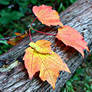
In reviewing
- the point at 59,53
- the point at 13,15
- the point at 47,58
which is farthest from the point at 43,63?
the point at 13,15

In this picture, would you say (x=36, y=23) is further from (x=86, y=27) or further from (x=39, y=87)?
(x=39, y=87)

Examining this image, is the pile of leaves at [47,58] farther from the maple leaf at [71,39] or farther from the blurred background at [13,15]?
the blurred background at [13,15]

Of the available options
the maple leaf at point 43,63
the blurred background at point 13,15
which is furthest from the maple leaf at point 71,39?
the blurred background at point 13,15

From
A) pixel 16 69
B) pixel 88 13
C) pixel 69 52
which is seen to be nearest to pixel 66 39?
pixel 69 52

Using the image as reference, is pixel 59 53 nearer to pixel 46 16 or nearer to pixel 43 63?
pixel 43 63

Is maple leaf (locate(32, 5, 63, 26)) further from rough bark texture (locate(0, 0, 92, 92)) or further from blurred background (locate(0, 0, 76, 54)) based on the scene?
blurred background (locate(0, 0, 76, 54))

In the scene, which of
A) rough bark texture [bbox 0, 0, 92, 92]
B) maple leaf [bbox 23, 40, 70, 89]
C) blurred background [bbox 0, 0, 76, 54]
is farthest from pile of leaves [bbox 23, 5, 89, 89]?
blurred background [bbox 0, 0, 76, 54]

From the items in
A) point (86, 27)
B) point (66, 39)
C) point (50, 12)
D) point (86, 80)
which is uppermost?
point (50, 12)
